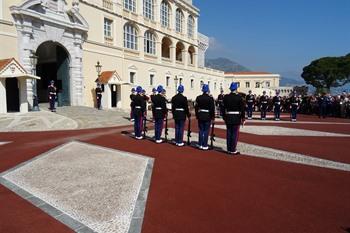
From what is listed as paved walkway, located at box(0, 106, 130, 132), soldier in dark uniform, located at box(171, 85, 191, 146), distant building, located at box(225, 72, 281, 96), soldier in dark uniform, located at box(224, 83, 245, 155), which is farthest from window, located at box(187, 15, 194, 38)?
soldier in dark uniform, located at box(224, 83, 245, 155)

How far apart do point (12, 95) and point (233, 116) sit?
15.4 metres

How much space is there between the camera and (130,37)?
35000 mm

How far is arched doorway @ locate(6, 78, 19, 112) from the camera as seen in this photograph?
19.2 metres

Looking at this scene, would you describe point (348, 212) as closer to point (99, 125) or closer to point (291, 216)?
point (291, 216)

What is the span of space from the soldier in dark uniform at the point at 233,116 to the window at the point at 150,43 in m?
29.5

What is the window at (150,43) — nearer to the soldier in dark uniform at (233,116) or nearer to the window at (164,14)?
the window at (164,14)

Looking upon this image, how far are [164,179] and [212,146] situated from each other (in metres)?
4.27

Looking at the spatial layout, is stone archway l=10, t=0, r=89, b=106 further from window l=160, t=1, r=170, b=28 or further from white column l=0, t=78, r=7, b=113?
window l=160, t=1, r=170, b=28

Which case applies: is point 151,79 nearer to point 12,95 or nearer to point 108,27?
point 108,27

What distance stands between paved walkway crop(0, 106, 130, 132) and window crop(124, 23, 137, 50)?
14.5 metres

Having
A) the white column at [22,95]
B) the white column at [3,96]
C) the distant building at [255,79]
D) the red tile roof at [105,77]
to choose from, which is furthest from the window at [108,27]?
the distant building at [255,79]

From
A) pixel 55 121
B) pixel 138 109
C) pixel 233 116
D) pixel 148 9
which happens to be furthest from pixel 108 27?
pixel 233 116

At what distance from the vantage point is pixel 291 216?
15.4ft

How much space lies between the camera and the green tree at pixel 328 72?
234 ft
